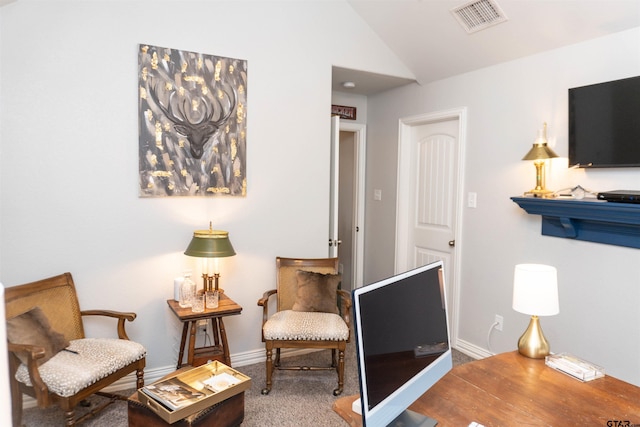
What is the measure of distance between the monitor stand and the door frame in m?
2.51

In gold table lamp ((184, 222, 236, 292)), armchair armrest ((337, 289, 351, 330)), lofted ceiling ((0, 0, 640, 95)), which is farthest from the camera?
armchair armrest ((337, 289, 351, 330))

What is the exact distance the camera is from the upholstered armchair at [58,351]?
2.11 meters

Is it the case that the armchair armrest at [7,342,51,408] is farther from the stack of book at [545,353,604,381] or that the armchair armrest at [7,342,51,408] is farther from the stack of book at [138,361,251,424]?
the stack of book at [545,353,604,381]

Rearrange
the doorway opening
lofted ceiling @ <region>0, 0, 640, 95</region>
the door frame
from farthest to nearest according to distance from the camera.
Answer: the doorway opening → the door frame → lofted ceiling @ <region>0, 0, 640, 95</region>

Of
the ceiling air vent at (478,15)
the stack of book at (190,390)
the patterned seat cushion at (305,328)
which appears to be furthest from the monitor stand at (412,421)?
the ceiling air vent at (478,15)

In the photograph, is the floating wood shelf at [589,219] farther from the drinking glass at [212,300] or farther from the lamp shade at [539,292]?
the drinking glass at [212,300]

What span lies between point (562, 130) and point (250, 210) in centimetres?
230

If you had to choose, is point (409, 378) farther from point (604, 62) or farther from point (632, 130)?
point (604, 62)

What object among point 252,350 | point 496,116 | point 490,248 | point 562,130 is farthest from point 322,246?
point 562,130

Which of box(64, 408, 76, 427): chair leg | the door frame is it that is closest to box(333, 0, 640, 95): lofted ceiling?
the door frame

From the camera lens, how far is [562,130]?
2822mm

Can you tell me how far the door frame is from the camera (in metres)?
3.62

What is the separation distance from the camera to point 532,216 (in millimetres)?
3055

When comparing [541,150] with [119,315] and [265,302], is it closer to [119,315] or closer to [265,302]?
[265,302]
